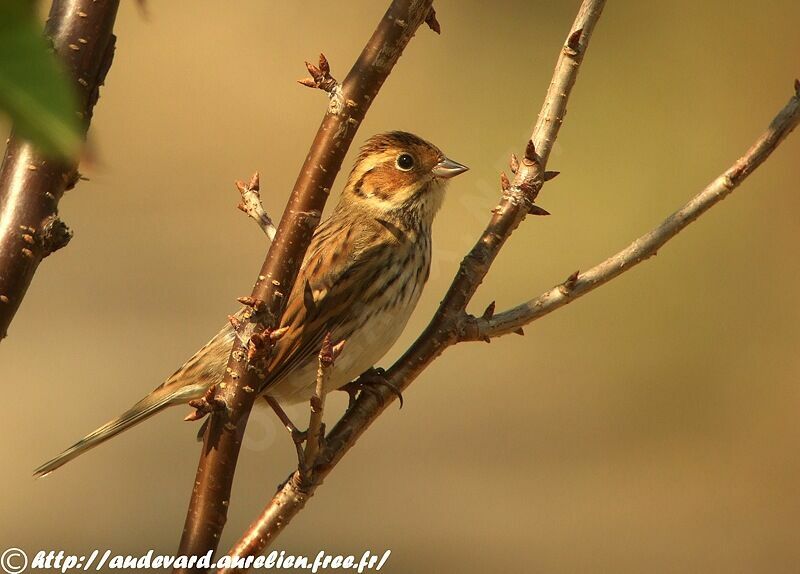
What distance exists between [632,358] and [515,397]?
115cm

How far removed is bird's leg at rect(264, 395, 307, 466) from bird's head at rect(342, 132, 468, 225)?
87 cm

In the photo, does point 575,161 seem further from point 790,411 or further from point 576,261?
point 790,411

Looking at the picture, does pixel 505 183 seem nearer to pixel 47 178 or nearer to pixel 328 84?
pixel 328 84

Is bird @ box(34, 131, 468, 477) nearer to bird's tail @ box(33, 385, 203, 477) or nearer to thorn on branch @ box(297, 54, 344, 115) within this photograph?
bird's tail @ box(33, 385, 203, 477)

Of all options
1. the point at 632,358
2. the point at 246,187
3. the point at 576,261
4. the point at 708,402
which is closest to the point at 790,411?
the point at 708,402

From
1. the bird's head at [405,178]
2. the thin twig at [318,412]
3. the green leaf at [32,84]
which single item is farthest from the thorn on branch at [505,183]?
the green leaf at [32,84]

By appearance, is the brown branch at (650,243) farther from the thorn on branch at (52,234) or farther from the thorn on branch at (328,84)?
the thorn on branch at (52,234)

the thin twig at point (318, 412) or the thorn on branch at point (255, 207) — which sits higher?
the thorn on branch at point (255, 207)

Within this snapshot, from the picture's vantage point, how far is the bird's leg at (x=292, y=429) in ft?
6.84

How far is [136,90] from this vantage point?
1083 centimetres

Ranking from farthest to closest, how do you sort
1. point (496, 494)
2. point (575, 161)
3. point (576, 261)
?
point (575, 161)
point (576, 261)
point (496, 494)

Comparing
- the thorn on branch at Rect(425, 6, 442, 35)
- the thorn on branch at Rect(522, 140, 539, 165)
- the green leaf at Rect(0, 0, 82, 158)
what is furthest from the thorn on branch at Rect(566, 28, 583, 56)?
the green leaf at Rect(0, 0, 82, 158)

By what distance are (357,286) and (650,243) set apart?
145cm

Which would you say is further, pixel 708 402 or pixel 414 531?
pixel 708 402
